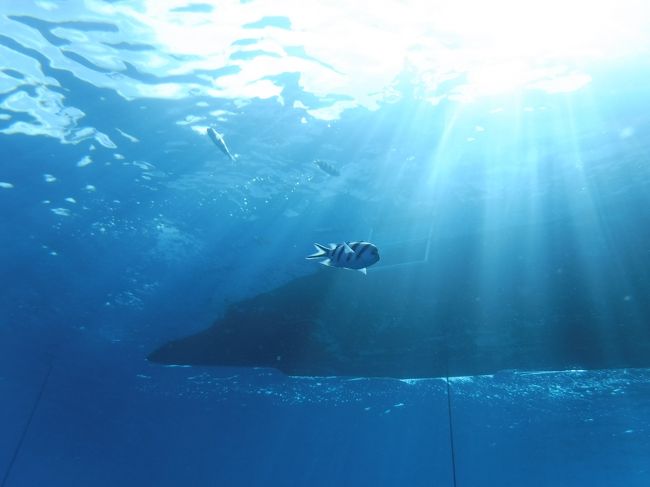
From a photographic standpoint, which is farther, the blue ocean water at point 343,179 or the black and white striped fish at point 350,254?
the blue ocean water at point 343,179

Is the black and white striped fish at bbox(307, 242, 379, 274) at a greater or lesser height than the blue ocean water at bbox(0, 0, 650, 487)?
lesser

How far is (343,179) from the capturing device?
14125 millimetres

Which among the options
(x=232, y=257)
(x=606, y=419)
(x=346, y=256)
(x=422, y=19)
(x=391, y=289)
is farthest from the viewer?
(x=606, y=419)

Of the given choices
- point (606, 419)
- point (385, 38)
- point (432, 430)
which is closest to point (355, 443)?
point (432, 430)

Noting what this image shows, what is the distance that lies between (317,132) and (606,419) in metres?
29.9

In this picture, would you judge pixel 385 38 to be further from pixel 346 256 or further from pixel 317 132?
pixel 346 256

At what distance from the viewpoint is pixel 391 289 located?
44.1ft

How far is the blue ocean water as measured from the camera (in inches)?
371

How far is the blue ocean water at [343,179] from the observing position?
9.41m

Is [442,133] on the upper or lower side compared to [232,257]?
upper

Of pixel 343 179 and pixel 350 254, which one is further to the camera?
pixel 343 179

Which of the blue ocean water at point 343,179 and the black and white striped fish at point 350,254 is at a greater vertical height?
the blue ocean water at point 343,179

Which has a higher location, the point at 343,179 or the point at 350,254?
the point at 343,179

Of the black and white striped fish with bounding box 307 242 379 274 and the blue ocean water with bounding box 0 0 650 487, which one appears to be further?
the blue ocean water with bounding box 0 0 650 487
